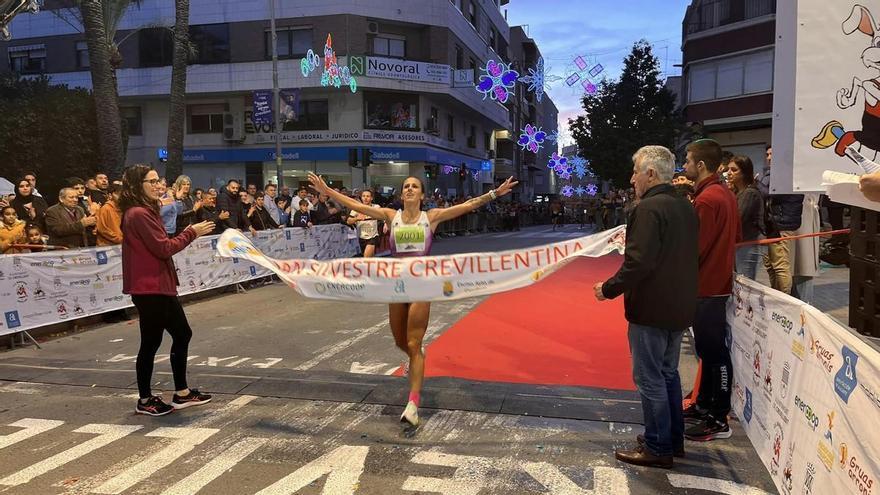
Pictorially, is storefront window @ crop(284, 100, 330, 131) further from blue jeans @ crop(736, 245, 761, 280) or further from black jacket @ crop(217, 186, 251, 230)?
blue jeans @ crop(736, 245, 761, 280)

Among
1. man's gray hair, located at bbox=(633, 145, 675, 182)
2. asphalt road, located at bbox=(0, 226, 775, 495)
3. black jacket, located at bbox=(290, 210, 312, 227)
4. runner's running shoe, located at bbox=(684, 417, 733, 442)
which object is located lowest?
asphalt road, located at bbox=(0, 226, 775, 495)

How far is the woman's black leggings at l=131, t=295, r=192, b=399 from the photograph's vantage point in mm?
4793

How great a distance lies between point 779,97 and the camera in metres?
3.79

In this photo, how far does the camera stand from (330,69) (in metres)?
28.1

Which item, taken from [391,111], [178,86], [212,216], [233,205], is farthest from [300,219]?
[391,111]

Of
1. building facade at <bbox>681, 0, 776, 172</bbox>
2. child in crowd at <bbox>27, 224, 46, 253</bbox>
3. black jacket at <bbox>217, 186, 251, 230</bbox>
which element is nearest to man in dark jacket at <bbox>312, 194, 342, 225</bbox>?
black jacket at <bbox>217, 186, 251, 230</bbox>

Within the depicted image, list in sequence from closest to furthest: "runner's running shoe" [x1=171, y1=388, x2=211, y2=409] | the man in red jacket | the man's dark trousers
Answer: the man in red jacket < the man's dark trousers < "runner's running shoe" [x1=171, y1=388, x2=211, y2=409]

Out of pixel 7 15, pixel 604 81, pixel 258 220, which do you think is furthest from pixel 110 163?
pixel 604 81

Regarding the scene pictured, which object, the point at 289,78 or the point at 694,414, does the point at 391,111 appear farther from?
the point at 694,414

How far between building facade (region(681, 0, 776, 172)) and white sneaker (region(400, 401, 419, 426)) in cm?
2564

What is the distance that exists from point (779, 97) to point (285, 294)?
31.0ft

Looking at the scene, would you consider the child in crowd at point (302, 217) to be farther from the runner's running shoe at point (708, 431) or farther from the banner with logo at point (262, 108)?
the banner with logo at point (262, 108)

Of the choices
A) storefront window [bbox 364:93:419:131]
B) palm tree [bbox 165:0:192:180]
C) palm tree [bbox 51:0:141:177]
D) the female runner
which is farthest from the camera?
storefront window [bbox 364:93:419:131]

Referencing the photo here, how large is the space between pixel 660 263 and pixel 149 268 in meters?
3.90
